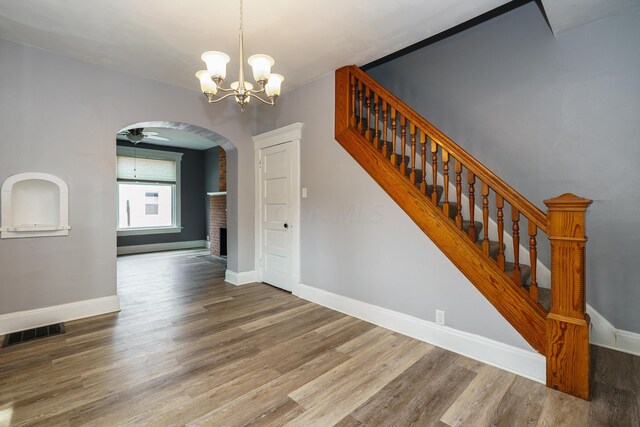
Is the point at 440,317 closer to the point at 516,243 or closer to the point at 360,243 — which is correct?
the point at 516,243

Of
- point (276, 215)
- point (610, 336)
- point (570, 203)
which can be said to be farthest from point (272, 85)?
point (610, 336)

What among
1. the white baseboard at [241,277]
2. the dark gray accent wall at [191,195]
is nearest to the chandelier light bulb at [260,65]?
the white baseboard at [241,277]

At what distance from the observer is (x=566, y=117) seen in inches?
107

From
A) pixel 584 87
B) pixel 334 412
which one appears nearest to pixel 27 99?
pixel 334 412

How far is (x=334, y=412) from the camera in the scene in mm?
1753

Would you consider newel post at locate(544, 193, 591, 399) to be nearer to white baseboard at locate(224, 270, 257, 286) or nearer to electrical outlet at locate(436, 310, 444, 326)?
electrical outlet at locate(436, 310, 444, 326)

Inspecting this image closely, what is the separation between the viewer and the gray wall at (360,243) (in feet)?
8.25

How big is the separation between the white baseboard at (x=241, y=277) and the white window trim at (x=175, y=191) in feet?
14.1

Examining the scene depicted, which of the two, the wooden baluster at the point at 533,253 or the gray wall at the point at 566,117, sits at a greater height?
the gray wall at the point at 566,117

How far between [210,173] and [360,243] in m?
6.63

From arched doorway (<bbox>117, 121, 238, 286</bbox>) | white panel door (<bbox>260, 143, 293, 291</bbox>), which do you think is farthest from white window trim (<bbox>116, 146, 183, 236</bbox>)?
white panel door (<bbox>260, 143, 293, 291</bbox>)

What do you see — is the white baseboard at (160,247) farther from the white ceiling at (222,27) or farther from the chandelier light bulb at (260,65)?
the chandelier light bulb at (260,65)

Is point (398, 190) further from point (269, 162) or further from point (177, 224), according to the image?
point (177, 224)

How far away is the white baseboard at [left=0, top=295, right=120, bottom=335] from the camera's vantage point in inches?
112
